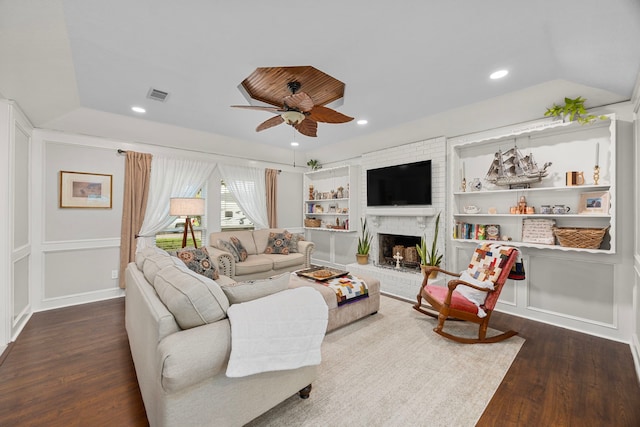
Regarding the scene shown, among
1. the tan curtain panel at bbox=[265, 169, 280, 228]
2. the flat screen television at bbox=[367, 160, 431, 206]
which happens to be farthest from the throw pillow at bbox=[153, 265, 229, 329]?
the tan curtain panel at bbox=[265, 169, 280, 228]

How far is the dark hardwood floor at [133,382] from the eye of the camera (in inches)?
68.4

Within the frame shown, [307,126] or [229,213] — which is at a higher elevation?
[307,126]

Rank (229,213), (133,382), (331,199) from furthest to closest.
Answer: (331,199) → (229,213) → (133,382)

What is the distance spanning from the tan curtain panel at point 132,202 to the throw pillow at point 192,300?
3133mm

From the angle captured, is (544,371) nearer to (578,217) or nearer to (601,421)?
(601,421)

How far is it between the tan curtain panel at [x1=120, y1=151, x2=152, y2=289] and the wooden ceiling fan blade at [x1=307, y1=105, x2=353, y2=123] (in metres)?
3.04

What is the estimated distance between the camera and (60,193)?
3.68 metres

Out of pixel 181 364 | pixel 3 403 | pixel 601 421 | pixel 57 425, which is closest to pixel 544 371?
pixel 601 421

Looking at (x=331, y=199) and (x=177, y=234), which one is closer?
(x=177, y=234)

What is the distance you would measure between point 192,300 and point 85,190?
3713mm

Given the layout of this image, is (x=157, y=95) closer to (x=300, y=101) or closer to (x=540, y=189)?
(x=300, y=101)

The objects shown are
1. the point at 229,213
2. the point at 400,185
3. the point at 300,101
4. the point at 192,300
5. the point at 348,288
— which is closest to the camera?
the point at 192,300

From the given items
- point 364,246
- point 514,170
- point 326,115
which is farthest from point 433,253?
point 326,115

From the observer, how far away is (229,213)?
5504mm
